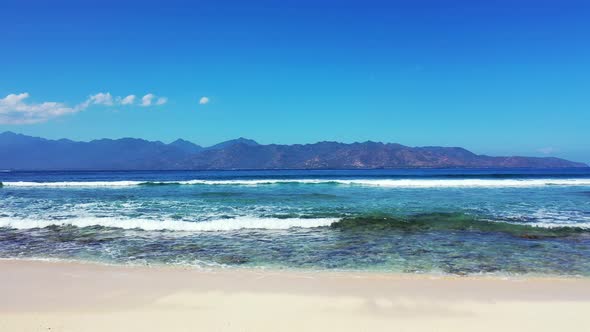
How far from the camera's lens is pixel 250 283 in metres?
6.66

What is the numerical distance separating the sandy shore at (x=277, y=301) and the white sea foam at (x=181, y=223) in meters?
5.08

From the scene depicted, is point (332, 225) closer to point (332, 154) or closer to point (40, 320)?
point (40, 320)

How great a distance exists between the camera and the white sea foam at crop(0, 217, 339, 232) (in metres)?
12.7

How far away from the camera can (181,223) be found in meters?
13.1

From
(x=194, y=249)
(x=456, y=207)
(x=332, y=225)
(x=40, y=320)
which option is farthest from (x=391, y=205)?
(x=40, y=320)

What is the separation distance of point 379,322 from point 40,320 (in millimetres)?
4466

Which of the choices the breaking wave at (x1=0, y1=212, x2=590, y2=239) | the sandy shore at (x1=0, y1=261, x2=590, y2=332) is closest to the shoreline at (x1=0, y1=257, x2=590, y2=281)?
the sandy shore at (x1=0, y1=261, x2=590, y2=332)

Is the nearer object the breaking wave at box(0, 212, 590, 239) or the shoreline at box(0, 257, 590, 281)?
the shoreline at box(0, 257, 590, 281)

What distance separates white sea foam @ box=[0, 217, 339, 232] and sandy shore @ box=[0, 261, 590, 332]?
5.08 metres

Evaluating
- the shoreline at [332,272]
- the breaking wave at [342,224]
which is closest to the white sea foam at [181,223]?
the breaking wave at [342,224]

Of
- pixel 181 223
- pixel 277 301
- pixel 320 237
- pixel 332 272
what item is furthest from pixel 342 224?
pixel 277 301

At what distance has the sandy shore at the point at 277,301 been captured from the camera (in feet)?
16.0

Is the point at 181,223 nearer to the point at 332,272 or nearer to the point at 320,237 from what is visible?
the point at 320,237

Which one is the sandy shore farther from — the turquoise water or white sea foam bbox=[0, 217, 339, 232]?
white sea foam bbox=[0, 217, 339, 232]
